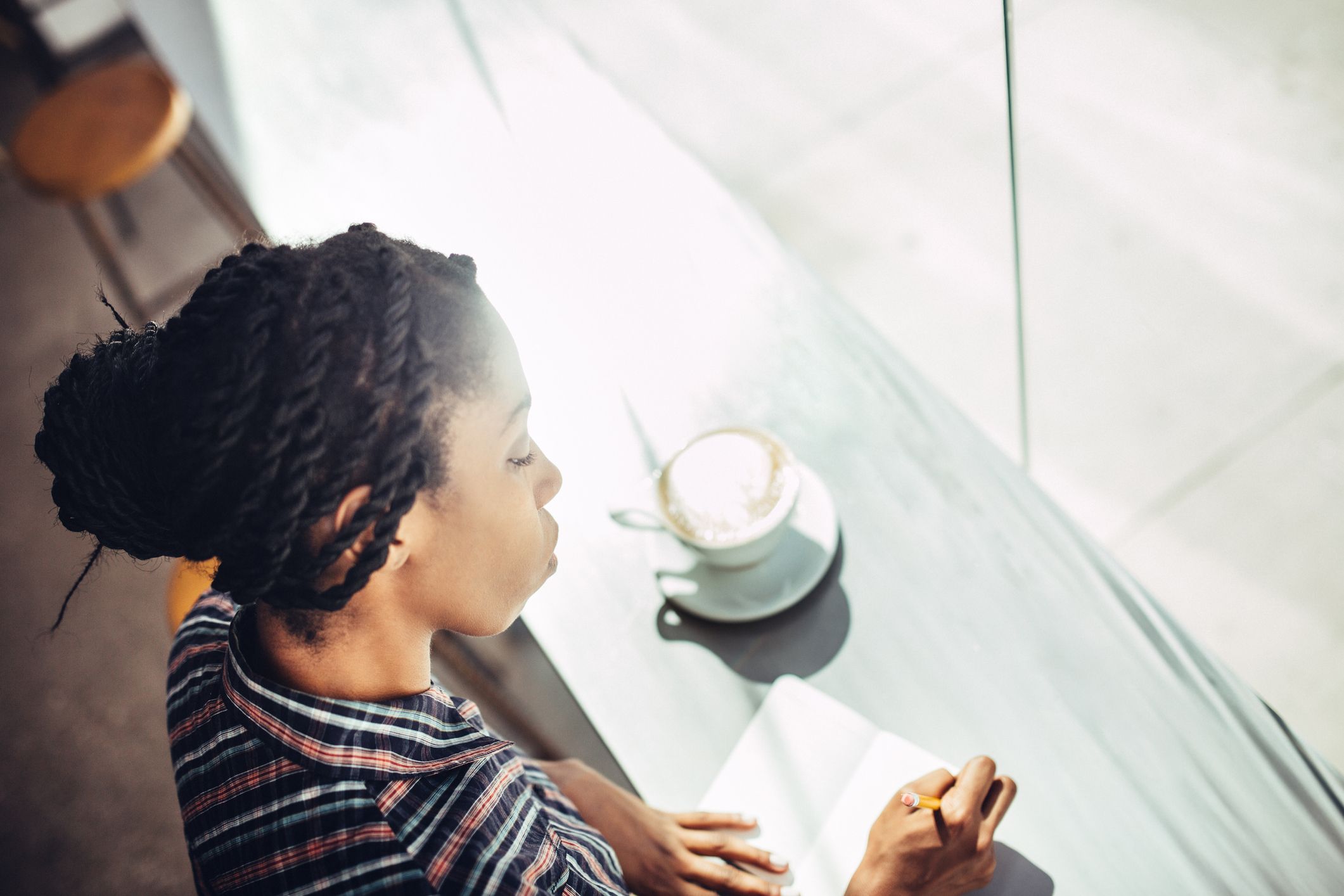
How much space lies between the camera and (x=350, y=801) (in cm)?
76

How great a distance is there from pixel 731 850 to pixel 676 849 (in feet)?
0.17

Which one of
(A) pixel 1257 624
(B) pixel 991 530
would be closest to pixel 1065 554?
(B) pixel 991 530

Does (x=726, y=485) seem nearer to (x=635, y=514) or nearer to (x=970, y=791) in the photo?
(x=635, y=514)

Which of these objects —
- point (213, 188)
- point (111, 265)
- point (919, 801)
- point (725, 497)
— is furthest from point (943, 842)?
point (111, 265)

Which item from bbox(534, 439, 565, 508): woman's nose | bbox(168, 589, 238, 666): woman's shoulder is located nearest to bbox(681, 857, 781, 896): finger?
bbox(534, 439, 565, 508): woman's nose

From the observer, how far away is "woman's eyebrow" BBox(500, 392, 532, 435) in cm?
76

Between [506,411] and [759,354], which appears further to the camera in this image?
[759,354]

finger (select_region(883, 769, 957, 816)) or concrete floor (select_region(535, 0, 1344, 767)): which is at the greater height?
finger (select_region(883, 769, 957, 816))

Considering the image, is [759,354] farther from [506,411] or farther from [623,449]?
[506,411]

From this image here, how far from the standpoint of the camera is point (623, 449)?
1.22 metres

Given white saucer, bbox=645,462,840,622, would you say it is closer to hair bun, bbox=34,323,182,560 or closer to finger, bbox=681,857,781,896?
finger, bbox=681,857,781,896

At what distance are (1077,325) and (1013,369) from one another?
16 cm

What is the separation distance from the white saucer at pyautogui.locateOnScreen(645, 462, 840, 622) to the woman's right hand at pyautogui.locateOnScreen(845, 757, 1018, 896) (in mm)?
242

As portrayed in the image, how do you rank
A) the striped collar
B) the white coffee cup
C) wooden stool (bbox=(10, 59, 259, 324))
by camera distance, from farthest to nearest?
wooden stool (bbox=(10, 59, 259, 324)) < the white coffee cup < the striped collar
